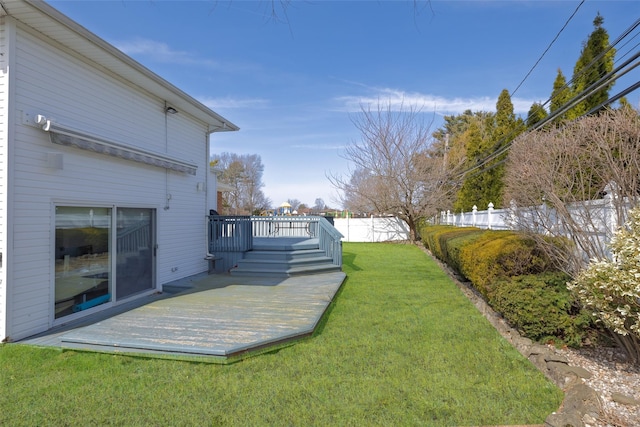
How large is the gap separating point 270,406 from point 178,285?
4843 mm

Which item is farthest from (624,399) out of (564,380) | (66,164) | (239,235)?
(239,235)

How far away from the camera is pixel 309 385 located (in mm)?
2936

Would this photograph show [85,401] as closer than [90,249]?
Yes

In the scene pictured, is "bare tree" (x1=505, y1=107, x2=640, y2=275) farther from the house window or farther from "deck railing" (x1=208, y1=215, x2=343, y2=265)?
the house window

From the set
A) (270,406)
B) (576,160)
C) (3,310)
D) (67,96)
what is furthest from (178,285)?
(576,160)

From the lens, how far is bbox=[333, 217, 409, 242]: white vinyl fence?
1883 centimetres

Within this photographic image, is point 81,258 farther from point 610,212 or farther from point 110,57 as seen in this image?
point 610,212

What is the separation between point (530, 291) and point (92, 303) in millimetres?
6237

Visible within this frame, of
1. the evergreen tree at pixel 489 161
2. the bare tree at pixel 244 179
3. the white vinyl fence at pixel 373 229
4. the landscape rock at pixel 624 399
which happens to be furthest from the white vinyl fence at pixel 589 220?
the bare tree at pixel 244 179

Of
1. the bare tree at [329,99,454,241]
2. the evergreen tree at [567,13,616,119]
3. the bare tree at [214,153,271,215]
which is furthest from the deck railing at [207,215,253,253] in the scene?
the bare tree at [214,153,271,215]

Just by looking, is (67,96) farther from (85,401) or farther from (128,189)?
(85,401)

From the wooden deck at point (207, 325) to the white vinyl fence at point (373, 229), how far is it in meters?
12.7

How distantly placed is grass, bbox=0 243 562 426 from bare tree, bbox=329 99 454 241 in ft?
43.2

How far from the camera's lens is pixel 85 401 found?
2672 mm
